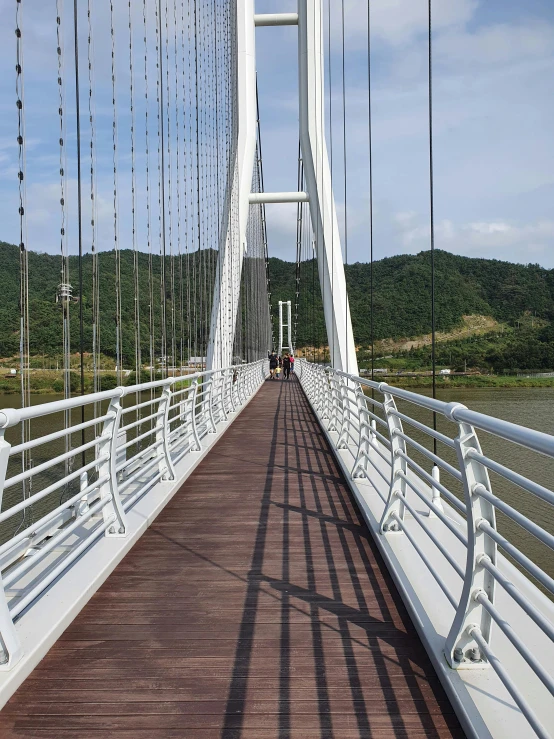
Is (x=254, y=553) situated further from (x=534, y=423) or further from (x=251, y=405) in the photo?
(x=251, y=405)

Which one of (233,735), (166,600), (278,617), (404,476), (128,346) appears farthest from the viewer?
(128,346)

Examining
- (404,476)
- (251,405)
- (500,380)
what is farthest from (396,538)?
(500,380)

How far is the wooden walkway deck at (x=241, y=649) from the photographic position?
6.68ft

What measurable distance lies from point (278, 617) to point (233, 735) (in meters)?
0.86

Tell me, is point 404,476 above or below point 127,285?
below

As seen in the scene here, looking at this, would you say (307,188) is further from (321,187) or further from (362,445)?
(362,445)

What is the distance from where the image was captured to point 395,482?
3.61 metres

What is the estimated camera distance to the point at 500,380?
20.0m

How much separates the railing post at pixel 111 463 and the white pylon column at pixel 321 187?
7.37 m

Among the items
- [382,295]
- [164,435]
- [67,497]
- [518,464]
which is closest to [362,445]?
[164,435]

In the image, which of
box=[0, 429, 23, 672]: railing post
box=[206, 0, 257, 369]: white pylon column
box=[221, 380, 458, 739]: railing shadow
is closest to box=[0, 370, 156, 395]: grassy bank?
box=[206, 0, 257, 369]: white pylon column

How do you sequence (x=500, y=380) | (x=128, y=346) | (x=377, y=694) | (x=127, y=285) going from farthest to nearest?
(x=500, y=380)
(x=127, y=285)
(x=128, y=346)
(x=377, y=694)

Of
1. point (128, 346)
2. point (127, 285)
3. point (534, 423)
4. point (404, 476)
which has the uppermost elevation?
point (127, 285)

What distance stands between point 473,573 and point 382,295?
27.8 metres
